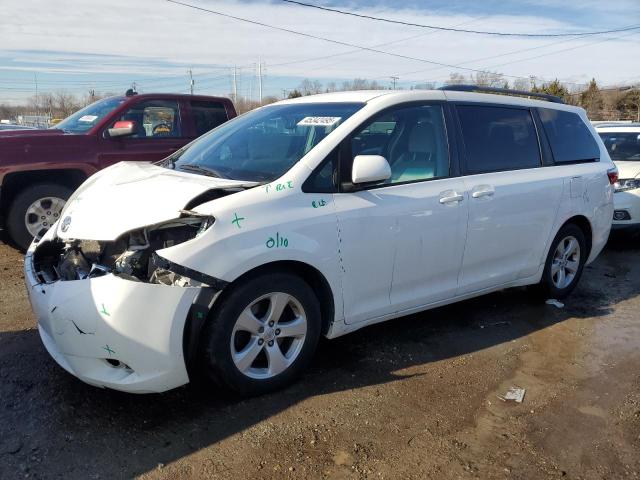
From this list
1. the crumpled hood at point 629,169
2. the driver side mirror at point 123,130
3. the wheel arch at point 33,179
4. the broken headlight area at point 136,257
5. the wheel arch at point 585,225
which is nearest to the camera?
the broken headlight area at point 136,257

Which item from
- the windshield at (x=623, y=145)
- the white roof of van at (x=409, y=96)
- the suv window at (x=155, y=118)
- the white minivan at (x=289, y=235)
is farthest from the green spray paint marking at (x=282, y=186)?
the windshield at (x=623, y=145)

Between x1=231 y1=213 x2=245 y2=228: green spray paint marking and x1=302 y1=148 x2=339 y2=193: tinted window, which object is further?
x1=302 y1=148 x2=339 y2=193: tinted window

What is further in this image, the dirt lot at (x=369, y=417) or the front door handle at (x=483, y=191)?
the front door handle at (x=483, y=191)

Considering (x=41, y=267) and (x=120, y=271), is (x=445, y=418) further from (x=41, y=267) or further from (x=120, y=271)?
(x=41, y=267)

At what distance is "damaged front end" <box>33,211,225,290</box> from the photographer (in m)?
2.89

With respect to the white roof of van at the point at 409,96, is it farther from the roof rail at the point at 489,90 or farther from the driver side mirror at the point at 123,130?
the driver side mirror at the point at 123,130

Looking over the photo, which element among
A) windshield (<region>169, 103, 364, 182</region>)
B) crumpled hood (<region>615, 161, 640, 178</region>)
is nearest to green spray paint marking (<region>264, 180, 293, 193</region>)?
windshield (<region>169, 103, 364, 182</region>)

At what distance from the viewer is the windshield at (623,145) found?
8.38 metres

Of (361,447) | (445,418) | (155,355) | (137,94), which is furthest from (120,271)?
(137,94)

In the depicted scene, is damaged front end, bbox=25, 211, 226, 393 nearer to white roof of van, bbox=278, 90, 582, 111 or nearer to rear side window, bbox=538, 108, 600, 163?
white roof of van, bbox=278, 90, 582, 111

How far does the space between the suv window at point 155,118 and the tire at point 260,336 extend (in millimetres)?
4581

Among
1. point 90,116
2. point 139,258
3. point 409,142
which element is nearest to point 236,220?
point 139,258

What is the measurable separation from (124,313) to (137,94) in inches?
209

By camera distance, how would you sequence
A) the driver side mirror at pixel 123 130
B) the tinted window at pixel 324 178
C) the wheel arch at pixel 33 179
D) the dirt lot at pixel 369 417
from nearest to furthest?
1. the dirt lot at pixel 369 417
2. the tinted window at pixel 324 178
3. the wheel arch at pixel 33 179
4. the driver side mirror at pixel 123 130
